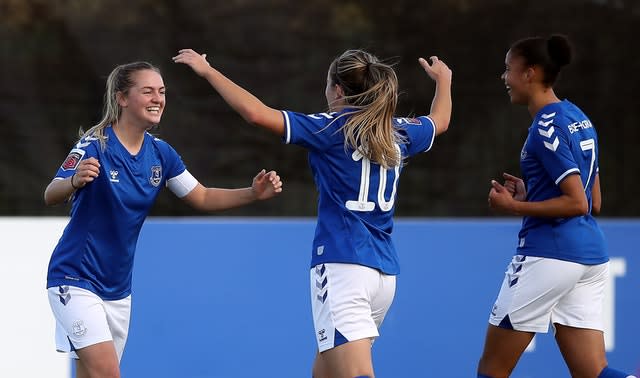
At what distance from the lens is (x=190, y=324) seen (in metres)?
5.55

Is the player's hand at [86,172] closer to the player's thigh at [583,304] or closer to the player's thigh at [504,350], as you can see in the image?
the player's thigh at [504,350]

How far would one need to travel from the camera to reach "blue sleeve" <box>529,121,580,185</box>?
4199mm

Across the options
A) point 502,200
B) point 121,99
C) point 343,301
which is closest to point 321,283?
point 343,301

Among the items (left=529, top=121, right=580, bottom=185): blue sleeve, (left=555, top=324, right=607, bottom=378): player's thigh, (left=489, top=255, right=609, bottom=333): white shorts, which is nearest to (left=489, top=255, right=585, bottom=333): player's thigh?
(left=489, top=255, right=609, bottom=333): white shorts

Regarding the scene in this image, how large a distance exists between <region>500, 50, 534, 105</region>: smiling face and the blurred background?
7.29ft

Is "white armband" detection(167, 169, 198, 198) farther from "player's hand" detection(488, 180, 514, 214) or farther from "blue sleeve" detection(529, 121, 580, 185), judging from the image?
"blue sleeve" detection(529, 121, 580, 185)

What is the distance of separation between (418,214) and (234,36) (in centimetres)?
158

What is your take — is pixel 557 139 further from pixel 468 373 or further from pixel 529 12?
pixel 529 12

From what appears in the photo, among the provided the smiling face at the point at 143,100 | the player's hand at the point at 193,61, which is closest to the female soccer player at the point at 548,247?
the player's hand at the point at 193,61

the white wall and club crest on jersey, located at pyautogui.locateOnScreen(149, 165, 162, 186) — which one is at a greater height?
club crest on jersey, located at pyautogui.locateOnScreen(149, 165, 162, 186)

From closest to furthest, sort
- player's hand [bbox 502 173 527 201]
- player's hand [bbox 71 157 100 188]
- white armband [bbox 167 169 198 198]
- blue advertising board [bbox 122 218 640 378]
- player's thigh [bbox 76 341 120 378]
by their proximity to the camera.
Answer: player's hand [bbox 71 157 100 188]
player's thigh [bbox 76 341 120 378]
player's hand [bbox 502 173 527 201]
white armband [bbox 167 169 198 198]
blue advertising board [bbox 122 218 640 378]

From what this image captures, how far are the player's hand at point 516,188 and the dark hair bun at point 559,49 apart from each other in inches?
19.6

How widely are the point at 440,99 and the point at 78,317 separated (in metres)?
1.66

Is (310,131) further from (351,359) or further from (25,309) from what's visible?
(25,309)
